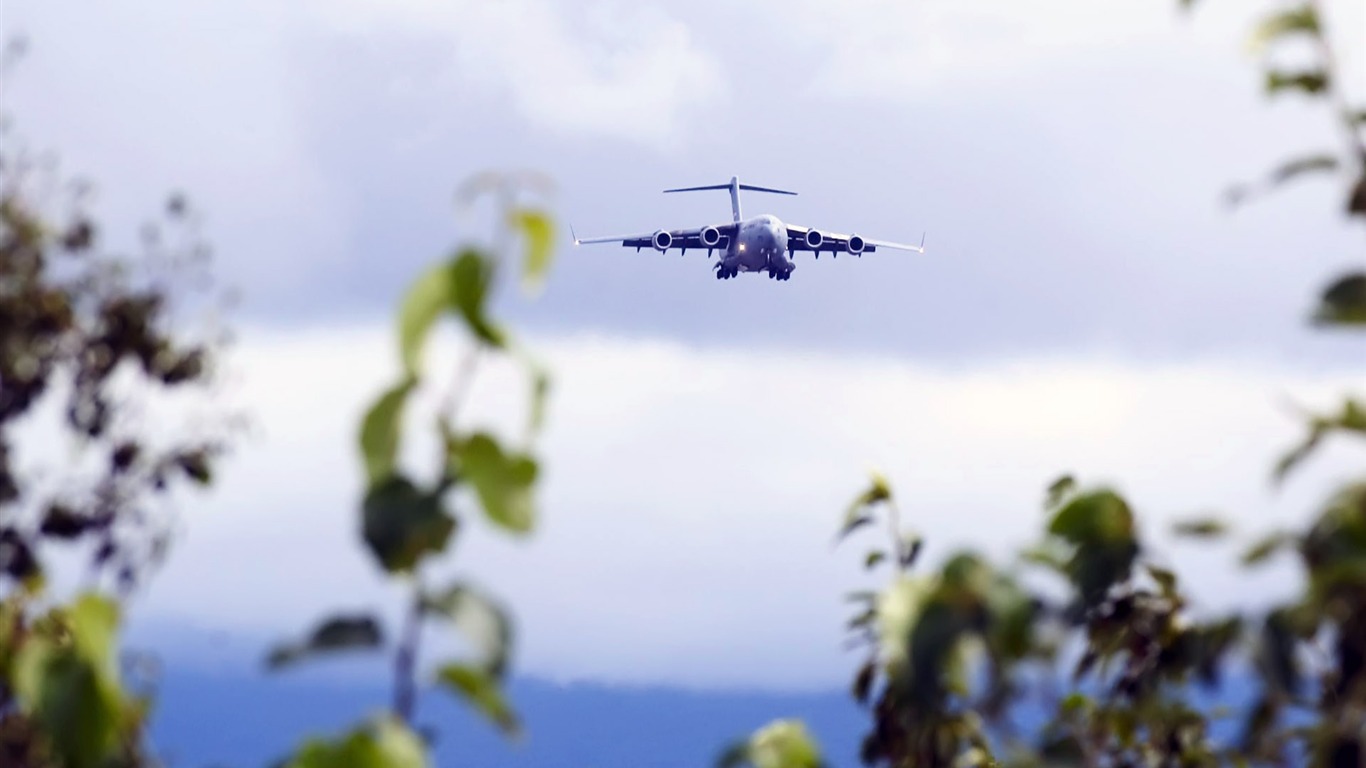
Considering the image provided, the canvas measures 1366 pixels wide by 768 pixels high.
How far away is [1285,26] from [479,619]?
3426 millimetres

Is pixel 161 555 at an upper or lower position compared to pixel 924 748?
upper

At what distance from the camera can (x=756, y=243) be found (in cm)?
8581

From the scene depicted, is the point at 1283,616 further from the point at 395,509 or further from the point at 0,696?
the point at 0,696

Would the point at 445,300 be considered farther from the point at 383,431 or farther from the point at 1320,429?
the point at 1320,429

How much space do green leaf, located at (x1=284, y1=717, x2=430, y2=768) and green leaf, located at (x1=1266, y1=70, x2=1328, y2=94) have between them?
370cm

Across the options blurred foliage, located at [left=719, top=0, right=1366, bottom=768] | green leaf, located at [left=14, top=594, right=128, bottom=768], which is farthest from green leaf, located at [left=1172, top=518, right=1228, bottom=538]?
green leaf, located at [left=14, top=594, right=128, bottom=768]

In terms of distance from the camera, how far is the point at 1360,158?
584 centimetres

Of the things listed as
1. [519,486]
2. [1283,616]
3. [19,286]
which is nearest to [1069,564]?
[1283,616]

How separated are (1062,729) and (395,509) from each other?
13.6 feet

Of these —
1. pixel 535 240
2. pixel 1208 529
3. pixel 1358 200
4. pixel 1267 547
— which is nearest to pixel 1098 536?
pixel 1208 529

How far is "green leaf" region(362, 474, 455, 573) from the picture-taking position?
4293 millimetres

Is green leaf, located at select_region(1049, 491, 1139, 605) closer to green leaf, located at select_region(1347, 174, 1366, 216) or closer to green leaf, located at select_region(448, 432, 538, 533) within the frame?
green leaf, located at select_region(1347, 174, 1366, 216)

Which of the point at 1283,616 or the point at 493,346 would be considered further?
the point at 1283,616

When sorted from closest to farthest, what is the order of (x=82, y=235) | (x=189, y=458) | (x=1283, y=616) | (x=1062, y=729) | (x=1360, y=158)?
(x=1283, y=616) < (x=1360, y=158) < (x=1062, y=729) < (x=189, y=458) < (x=82, y=235)
